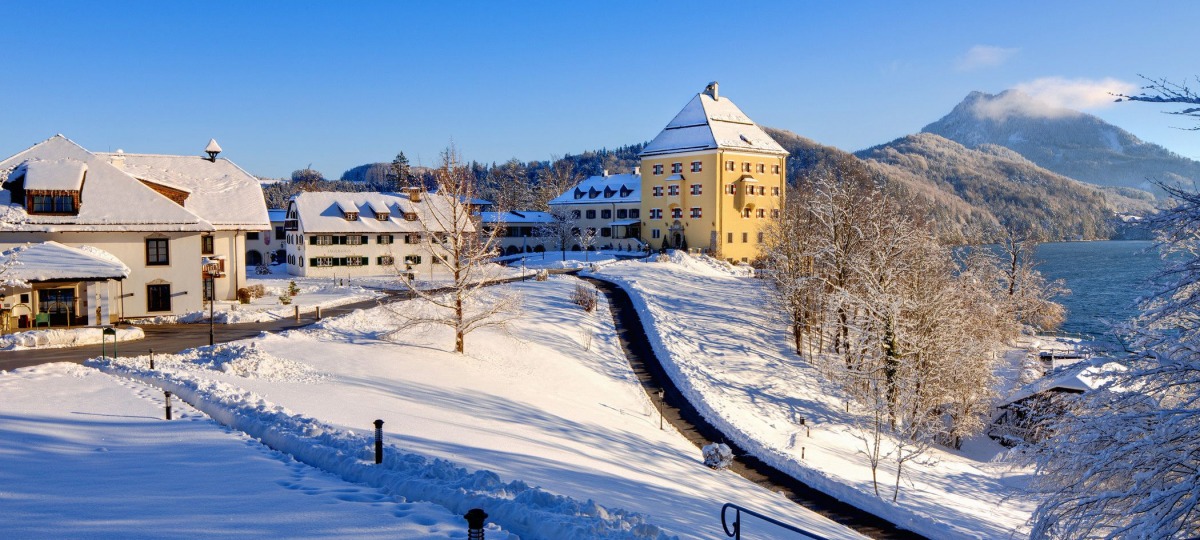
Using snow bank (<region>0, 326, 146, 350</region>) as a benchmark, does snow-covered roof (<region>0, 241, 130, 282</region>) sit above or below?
above

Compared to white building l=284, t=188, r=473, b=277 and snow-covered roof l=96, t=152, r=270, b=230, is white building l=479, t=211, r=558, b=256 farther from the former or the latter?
snow-covered roof l=96, t=152, r=270, b=230

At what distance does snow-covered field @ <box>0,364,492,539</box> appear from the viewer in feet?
28.8

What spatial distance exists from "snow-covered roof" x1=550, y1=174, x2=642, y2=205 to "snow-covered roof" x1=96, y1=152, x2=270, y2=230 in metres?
44.2

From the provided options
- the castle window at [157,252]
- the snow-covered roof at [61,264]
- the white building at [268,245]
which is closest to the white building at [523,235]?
the white building at [268,245]

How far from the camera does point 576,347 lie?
3512 centimetres

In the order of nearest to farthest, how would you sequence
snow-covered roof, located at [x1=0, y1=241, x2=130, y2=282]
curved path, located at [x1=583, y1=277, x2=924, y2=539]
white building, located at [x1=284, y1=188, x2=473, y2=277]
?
1. curved path, located at [x1=583, y1=277, x2=924, y2=539]
2. snow-covered roof, located at [x1=0, y1=241, x2=130, y2=282]
3. white building, located at [x1=284, y1=188, x2=473, y2=277]

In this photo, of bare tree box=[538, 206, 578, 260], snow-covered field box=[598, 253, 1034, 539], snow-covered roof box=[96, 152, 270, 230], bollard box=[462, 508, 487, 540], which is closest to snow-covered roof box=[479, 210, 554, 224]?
bare tree box=[538, 206, 578, 260]

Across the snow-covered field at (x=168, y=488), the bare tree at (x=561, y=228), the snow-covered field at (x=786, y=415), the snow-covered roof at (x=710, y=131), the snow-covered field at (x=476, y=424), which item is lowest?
the snow-covered field at (x=786, y=415)

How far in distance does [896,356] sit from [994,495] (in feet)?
20.7

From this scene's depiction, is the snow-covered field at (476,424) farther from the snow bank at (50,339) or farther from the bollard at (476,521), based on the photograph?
the snow bank at (50,339)

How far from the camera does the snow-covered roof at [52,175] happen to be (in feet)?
109

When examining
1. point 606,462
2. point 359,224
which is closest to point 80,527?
point 606,462

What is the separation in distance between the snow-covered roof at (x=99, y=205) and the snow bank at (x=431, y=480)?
77.1ft

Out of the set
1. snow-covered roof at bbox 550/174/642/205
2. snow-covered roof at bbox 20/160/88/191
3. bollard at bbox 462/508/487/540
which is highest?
snow-covered roof at bbox 550/174/642/205
